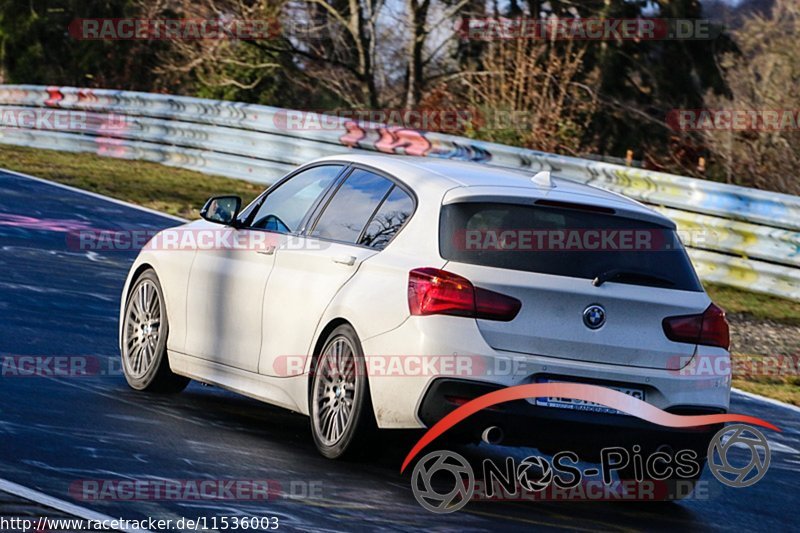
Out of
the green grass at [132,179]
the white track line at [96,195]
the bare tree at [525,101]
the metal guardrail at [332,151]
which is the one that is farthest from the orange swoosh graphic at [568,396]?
the bare tree at [525,101]

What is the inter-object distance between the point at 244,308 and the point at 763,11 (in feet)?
77.6

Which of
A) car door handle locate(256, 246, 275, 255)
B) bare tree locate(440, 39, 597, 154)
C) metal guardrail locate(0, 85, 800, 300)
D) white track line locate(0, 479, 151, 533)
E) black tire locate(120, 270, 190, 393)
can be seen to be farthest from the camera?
bare tree locate(440, 39, 597, 154)

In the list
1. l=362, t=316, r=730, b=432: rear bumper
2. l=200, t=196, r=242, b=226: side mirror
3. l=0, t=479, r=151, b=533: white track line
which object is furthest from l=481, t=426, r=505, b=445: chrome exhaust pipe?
l=200, t=196, r=242, b=226: side mirror

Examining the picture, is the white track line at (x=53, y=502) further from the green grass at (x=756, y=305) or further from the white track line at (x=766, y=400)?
the green grass at (x=756, y=305)

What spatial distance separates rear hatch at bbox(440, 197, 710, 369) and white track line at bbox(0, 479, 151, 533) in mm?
1987

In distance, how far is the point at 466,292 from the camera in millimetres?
7000

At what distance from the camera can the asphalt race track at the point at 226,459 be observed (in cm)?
662

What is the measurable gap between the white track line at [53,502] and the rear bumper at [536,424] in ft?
5.45

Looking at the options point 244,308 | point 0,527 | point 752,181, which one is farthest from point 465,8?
point 0,527

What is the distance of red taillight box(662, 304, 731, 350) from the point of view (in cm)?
733

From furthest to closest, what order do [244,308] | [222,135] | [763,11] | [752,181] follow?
[763,11], [222,135], [752,181], [244,308]

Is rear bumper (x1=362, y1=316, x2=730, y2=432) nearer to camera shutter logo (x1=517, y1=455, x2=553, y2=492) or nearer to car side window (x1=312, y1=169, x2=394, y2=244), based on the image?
car side window (x1=312, y1=169, x2=394, y2=244)

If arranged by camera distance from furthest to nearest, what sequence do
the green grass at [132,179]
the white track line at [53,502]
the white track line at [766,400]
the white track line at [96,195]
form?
the green grass at [132,179]
the white track line at [96,195]
the white track line at [766,400]
the white track line at [53,502]

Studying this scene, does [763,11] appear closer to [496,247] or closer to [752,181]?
[752,181]
